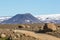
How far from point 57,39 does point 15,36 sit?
7370mm

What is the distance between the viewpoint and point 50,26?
142 ft

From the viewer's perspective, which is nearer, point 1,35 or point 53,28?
point 1,35

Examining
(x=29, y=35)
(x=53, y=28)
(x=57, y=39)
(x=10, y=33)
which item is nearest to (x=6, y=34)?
(x=10, y=33)

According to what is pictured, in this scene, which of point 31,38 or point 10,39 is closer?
point 10,39

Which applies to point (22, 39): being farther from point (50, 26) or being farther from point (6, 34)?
point (50, 26)

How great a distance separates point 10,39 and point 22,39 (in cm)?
143

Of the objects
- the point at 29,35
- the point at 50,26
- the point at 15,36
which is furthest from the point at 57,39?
the point at 50,26

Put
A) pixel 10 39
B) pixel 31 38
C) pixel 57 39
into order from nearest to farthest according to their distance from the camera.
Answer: pixel 10 39 < pixel 31 38 < pixel 57 39

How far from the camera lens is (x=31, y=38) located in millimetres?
27781

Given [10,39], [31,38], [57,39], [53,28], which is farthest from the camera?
[53,28]

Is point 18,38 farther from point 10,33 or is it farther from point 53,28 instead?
point 53,28

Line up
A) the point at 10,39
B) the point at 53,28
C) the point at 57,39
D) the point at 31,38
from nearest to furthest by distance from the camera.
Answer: the point at 10,39, the point at 31,38, the point at 57,39, the point at 53,28

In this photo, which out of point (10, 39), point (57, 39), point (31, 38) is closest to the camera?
point (10, 39)

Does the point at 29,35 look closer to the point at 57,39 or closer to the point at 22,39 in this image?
the point at 22,39
